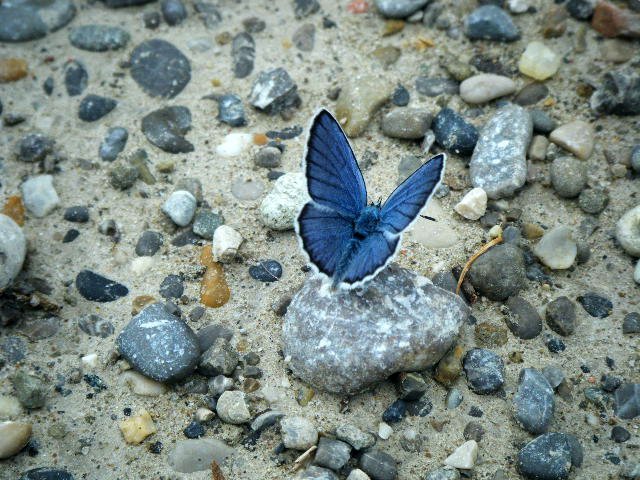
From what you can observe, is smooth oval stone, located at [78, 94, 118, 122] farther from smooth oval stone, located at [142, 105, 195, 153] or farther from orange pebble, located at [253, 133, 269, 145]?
orange pebble, located at [253, 133, 269, 145]

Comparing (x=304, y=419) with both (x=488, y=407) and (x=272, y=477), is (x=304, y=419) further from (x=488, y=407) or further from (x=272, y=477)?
(x=488, y=407)

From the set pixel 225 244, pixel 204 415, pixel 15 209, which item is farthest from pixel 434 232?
pixel 15 209

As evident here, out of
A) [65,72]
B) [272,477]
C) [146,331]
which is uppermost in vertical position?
[65,72]

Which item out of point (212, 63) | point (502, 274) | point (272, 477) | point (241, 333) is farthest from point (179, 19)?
point (272, 477)

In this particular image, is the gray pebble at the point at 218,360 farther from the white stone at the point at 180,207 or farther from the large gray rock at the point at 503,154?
the large gray rock at the point at 503,154

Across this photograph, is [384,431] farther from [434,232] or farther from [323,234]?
[434,232]

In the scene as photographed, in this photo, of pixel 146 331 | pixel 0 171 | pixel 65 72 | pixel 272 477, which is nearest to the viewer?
pixel 272 477
